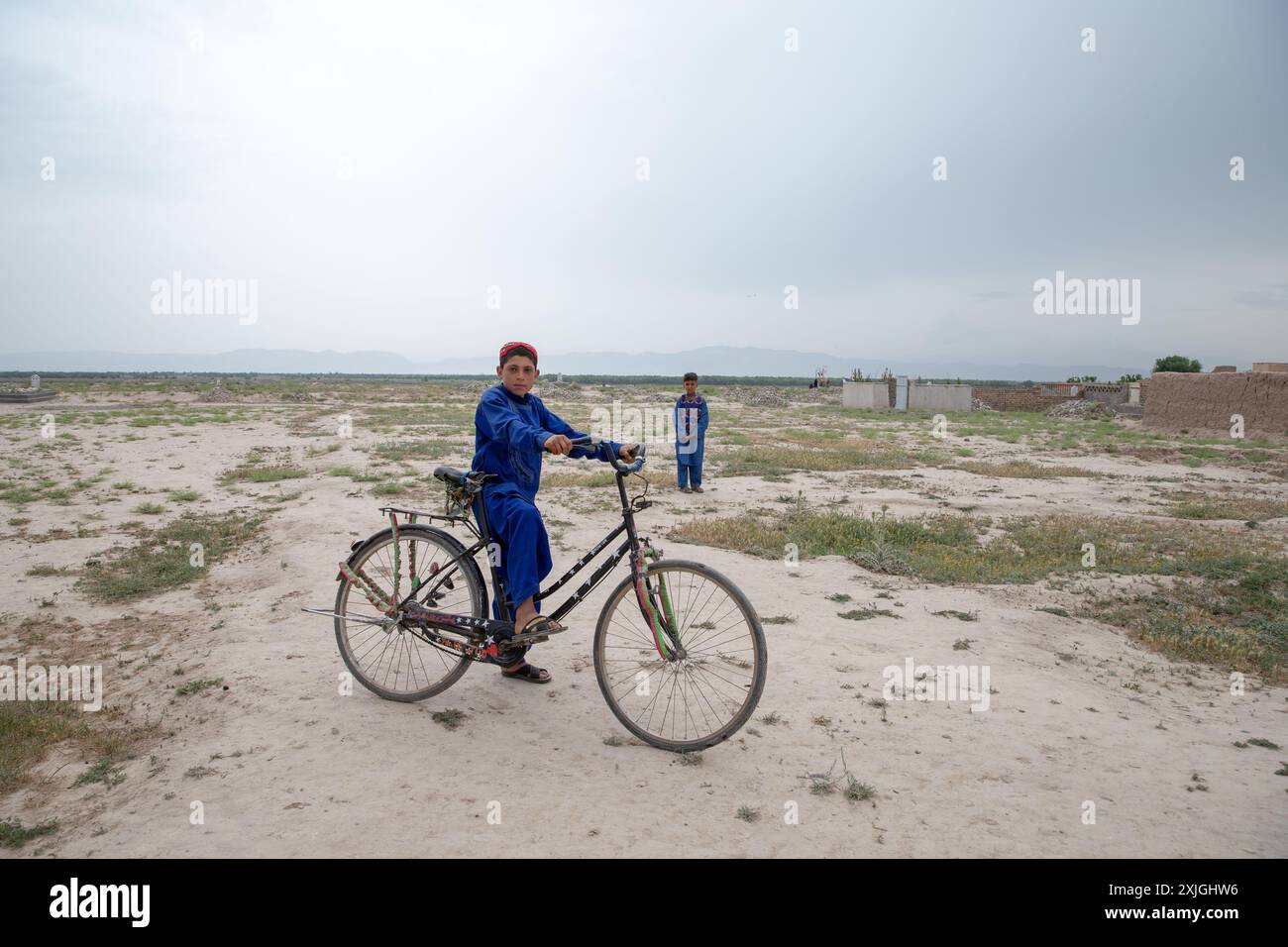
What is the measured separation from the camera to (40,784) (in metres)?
3.53

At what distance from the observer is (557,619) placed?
4.20 metres

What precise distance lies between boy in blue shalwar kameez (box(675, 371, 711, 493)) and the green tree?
67.6 metres

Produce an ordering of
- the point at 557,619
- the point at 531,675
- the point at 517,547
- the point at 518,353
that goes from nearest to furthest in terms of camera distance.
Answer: the point at 517,547, the point at 557,619, the point at 518,353, the point at 531,675

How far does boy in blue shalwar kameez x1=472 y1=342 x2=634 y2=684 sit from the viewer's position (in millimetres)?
4086

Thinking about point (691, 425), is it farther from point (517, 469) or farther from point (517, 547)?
point (517, 547)

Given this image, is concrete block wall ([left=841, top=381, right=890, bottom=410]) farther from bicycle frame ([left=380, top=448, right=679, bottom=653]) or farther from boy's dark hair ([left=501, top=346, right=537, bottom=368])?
Result: bicycle frame ([left=380, top=448, right=679, bottom=653])

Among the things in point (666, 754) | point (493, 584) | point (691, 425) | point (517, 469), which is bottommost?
point (666, 754)

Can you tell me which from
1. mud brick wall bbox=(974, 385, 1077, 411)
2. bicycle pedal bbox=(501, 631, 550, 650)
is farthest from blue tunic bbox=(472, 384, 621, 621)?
mud brick wall bbox=(974, 385, 1077, 411)

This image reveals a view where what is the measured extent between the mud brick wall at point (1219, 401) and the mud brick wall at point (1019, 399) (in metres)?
14.8

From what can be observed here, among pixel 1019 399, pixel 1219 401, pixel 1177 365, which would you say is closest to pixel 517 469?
pixel 1219 401

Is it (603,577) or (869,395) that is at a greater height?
(869,395)

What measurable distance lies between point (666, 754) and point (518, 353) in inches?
98.2

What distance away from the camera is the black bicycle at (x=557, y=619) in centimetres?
392
